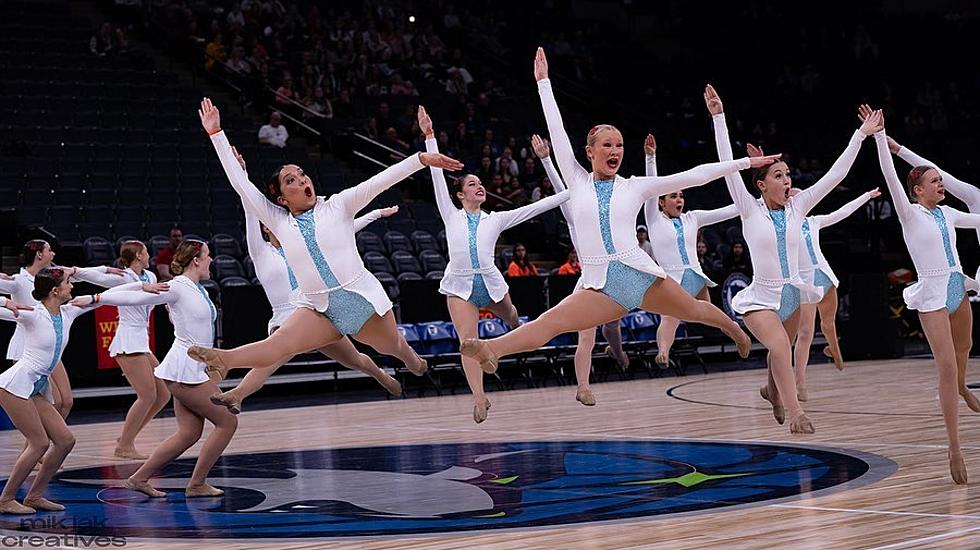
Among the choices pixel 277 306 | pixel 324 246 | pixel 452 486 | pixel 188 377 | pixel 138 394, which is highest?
pixel 324 246

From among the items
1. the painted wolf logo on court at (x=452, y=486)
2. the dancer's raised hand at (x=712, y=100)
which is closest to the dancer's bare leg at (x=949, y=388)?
the painted wolf logo on court at (x=452, y=486)

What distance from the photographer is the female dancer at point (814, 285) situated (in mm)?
10328

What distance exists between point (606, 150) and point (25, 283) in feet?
15.5

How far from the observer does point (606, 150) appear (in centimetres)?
709

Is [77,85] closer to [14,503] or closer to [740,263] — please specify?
[740,263]

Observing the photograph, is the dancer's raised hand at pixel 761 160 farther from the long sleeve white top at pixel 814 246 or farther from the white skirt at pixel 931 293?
the long sleeve white top at pixel 814 246

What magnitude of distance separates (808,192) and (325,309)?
425 cm

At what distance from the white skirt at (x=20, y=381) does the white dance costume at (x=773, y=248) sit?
15.3ft

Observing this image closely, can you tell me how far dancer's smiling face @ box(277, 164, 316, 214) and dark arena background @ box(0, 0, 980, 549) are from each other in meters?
0.04

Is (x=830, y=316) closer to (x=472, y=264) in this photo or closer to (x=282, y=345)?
(x=472, y=264)

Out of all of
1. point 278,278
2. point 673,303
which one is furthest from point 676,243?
point 673,303

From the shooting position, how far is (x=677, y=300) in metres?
7.03

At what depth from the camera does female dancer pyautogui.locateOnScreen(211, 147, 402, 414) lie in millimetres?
7383

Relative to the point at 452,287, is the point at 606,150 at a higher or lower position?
higher
